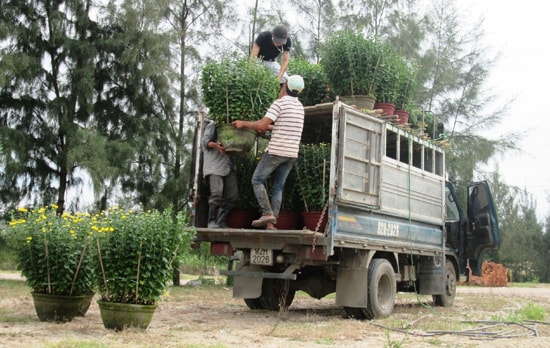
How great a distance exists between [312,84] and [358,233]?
8.89ft

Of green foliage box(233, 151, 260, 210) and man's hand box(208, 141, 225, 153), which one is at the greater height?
man's hand box(208, 141, 225, 153)

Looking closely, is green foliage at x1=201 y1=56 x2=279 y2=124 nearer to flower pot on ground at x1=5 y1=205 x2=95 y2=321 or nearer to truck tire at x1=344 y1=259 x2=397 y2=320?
flower pot on ground at x1=5 y1=205 x2=95 y2=321

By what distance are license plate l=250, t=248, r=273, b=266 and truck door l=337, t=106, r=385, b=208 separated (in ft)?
3.61

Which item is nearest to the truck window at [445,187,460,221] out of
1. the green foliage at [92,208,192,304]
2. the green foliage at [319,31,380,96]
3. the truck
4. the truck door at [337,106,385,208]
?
the truck

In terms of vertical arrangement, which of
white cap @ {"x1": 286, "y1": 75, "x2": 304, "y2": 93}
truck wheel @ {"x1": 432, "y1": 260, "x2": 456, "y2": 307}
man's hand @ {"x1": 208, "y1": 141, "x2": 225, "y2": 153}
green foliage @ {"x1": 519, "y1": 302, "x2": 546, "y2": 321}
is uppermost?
white cap @ {"x1": 286, "y1": 75, "x2": 304, "y2": 93}

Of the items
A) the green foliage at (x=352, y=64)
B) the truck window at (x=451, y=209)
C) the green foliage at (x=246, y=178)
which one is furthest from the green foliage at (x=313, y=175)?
the truck window at (x=451, y=209)

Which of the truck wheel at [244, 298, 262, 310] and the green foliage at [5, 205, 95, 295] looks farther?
the truck wheel at [244, 298, 262, 310]

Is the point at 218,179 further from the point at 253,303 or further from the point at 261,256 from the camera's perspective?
the point at 253,303

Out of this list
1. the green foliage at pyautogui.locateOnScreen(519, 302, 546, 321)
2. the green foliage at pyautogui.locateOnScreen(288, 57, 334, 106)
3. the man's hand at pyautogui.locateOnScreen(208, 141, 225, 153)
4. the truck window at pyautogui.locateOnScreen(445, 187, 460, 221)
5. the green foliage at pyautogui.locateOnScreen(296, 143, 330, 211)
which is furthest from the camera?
the truck window at pyautogui.locateOnScreen(445, 187, 460, 221)

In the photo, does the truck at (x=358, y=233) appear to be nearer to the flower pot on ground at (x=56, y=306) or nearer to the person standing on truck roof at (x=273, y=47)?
the person standing on truck roof at (x=273, y=47)

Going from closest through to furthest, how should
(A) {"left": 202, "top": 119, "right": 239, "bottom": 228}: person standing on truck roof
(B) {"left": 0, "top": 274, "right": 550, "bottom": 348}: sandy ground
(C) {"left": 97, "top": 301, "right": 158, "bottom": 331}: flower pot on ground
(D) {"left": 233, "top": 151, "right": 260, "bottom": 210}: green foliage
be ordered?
(B) {"left": 0, "top": 274, "right": 550, "bottom": 348}: sandy ground
(C) {"left": 97, "top": 301, "right": 158, "bottom": 331}: flower pot on ground
(A) {"left": 202, "top": 119, "right": 239, "bottom": 228}: person standing on truck roof
(D) {"left": 233, "top": 151, "right": 260, "bottom": 210}: green foliage

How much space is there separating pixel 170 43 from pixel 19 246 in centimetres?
863

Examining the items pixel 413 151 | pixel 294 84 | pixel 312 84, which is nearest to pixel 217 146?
pixel 294 84

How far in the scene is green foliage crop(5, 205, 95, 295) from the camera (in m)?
6.93
